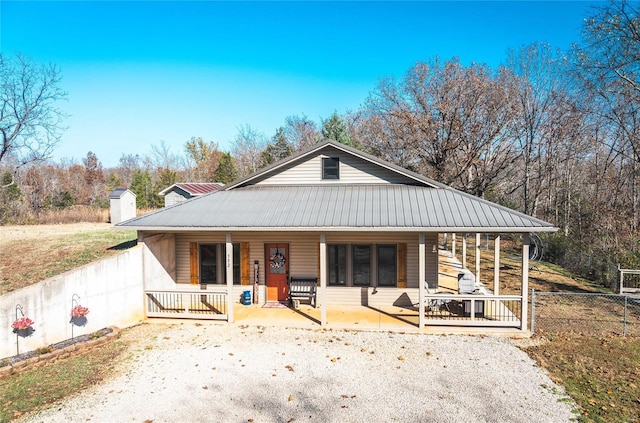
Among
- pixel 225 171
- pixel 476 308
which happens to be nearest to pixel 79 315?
pixel 476 308

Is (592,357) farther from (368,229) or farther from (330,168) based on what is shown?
(330,168)

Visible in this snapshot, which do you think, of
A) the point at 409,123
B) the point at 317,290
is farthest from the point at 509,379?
the point at 409,123

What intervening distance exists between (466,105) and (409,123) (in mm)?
3790

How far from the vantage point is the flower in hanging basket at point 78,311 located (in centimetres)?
992

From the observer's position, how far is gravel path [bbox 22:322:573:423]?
275 inches

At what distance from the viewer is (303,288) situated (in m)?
13.5

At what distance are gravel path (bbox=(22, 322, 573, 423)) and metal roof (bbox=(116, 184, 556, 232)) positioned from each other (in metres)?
3.20

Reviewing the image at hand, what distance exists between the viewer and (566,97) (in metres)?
26.8

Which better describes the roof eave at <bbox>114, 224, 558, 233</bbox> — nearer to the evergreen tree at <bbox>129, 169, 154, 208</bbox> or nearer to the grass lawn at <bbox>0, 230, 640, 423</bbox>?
the grass lawn at <bbox>0, 230, 640, 423</bbox>

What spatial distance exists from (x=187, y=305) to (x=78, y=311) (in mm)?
3248

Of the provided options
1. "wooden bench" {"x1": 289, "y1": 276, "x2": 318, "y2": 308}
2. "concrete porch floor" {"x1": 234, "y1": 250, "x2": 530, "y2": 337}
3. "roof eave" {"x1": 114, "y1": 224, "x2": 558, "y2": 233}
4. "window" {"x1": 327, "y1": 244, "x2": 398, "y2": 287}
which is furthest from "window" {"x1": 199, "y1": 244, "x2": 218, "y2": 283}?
"window" {"x1": 327, "y1": 244, "x2": 398, "y2": 287}

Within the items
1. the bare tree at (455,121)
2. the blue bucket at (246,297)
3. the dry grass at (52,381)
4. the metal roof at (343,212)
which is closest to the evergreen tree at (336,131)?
the bare tree at (455,121)

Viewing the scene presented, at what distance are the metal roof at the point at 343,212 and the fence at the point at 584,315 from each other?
2.76 meters

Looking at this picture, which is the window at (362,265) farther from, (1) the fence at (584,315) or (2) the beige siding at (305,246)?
(1) the fence at (584,315)
